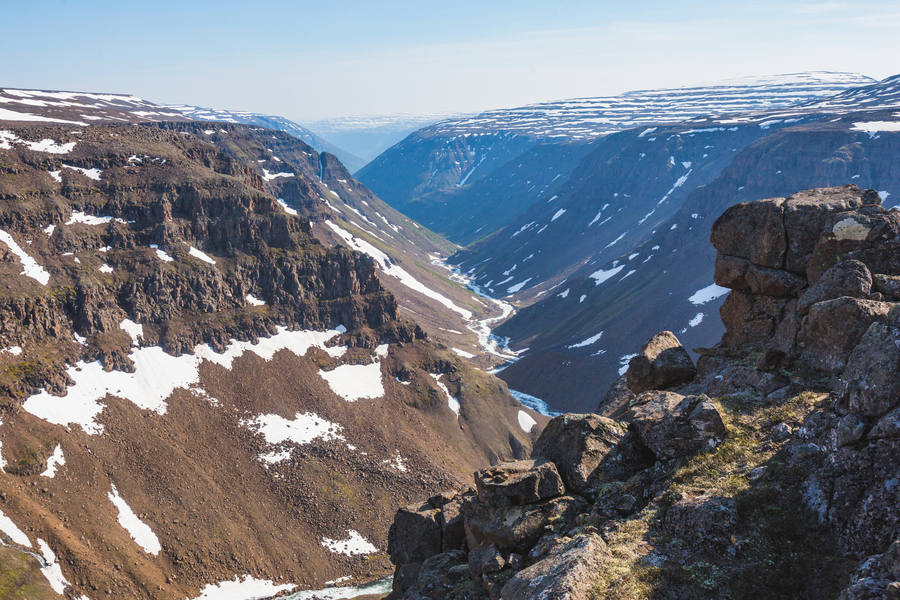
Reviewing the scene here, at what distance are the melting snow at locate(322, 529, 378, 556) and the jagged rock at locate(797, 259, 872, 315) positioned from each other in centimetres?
7126

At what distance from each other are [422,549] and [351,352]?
89.8 metres

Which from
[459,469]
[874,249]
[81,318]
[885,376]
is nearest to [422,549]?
[885,376]

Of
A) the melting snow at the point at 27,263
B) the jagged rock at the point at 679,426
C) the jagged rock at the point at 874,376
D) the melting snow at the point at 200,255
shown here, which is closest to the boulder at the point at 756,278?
the jagged rock at the point at 679,426

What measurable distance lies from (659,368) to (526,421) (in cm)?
9824

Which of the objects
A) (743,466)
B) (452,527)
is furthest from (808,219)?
(452,527)

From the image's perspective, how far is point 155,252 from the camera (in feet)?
337

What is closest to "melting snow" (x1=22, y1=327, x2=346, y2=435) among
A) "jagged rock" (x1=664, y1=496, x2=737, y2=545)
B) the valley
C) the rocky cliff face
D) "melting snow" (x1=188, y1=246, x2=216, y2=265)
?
the valley

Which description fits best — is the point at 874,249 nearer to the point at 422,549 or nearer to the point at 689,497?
the point at 689,497

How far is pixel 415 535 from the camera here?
28.5 m

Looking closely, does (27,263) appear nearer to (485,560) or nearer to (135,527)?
(135,527)

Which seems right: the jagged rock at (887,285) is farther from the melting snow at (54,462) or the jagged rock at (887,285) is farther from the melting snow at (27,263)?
the melting snow at (27,263)

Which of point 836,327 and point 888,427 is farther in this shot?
point 836,327

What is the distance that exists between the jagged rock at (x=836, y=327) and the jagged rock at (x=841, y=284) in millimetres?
1109

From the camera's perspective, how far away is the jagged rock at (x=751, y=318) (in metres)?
25.4
